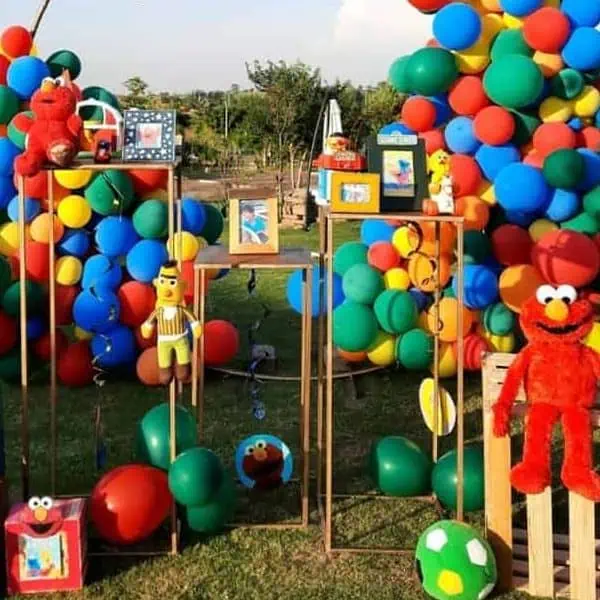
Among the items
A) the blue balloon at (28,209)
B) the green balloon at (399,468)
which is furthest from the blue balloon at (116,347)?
the green balloon at (399,468)

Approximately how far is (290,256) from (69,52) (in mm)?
3637

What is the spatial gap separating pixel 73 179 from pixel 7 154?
0.51 m

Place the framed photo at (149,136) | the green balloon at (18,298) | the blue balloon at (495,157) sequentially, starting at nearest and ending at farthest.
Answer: the framed photo at (149,136) → the blue balloon at (495,157) → the green balloon at (18,298)

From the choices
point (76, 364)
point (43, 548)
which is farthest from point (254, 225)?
point (76, 364)

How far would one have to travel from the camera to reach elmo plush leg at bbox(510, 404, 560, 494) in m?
3.75

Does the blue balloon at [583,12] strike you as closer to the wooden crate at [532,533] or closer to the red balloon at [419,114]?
the red balloon at [419,114]

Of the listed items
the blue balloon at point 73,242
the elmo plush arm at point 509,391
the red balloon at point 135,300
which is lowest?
the elmo plush arm at point 509,391

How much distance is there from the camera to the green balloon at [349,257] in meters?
6.76

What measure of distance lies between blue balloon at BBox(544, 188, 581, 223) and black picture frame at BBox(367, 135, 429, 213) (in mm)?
2379

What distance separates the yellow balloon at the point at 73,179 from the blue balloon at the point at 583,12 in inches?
140

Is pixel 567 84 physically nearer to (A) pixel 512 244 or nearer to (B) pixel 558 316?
(A) pixel 512 244

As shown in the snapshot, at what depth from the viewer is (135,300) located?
260 inches

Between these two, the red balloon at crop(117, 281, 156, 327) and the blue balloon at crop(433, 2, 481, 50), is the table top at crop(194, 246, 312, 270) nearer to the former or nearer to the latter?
the red balloon at crop(117, 281, 156, 327)

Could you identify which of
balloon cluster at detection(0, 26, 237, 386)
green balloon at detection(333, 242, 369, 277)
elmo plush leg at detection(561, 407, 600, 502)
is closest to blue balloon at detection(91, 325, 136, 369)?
balloon cluster at detection(0, 26, 237, 386)
